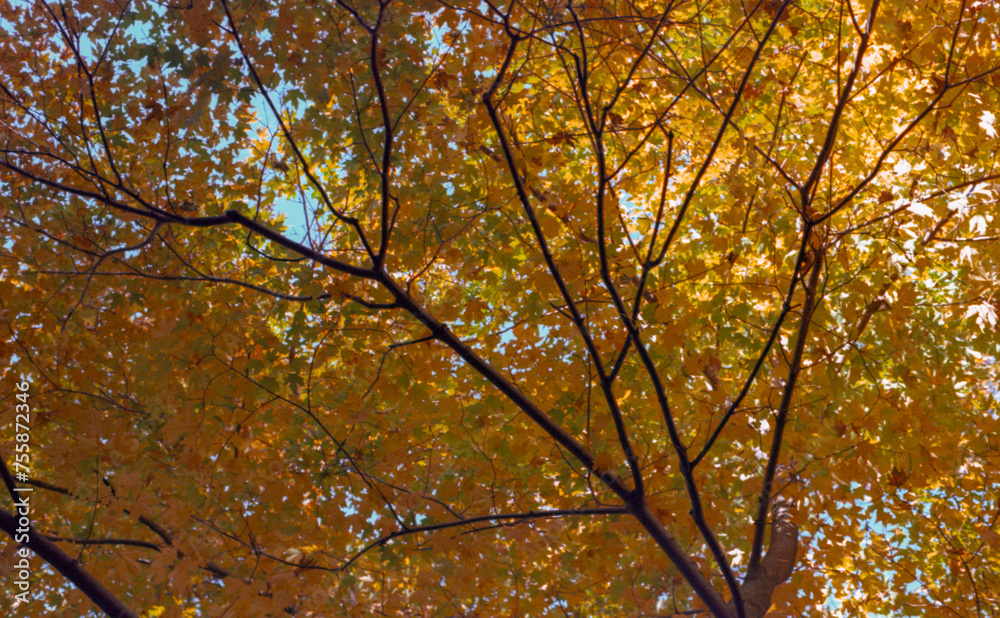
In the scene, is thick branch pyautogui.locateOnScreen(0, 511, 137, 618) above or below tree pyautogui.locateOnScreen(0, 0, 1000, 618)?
below

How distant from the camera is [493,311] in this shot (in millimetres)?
4590

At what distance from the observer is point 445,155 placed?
354cm

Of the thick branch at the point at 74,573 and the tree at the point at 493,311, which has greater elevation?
the tree at the point at 493,311

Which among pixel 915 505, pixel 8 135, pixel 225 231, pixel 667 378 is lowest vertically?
pixel 915 505

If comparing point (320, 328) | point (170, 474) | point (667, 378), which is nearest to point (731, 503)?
point (667, 378)

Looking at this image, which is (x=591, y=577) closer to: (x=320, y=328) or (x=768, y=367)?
(x=768, y=367)

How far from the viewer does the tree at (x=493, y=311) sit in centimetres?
296

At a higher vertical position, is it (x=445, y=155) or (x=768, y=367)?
(x=445, y=155)

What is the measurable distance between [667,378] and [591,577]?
1658mm

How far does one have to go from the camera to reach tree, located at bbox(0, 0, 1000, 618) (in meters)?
2.96

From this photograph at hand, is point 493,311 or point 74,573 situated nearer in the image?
point 74,573

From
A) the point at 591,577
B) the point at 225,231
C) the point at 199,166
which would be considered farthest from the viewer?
the point at 591,577

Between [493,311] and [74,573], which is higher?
[493,311]

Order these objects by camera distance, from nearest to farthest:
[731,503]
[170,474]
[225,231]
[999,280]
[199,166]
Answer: [999,280] < [170,474] < [199,166] < [225,231] < [731,503]
